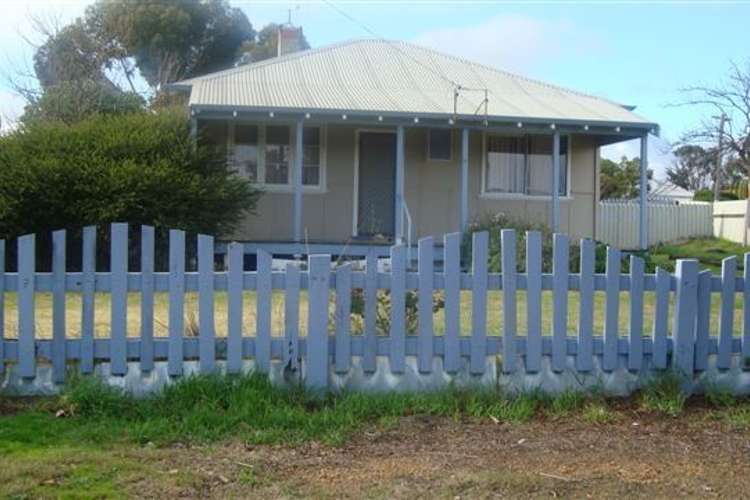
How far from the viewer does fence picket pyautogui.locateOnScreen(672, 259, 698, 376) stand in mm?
6273

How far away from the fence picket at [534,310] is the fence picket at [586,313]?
0.98 feet

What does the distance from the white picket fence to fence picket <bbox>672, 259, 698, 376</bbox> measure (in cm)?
1724

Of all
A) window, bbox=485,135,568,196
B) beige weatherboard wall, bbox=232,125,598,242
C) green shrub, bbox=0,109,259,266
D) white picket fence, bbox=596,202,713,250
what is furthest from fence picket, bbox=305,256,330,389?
white picket fence, bbox=596,202,713,250

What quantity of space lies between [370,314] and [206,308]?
43.2 inches

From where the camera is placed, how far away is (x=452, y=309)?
605cm

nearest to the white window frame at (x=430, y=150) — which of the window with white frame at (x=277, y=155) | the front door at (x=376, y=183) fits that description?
the front door at (x=376, y=183)

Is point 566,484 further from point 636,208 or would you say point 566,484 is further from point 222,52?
point 222,52

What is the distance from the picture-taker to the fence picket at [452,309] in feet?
19.8

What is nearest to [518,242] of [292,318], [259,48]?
[292,318]

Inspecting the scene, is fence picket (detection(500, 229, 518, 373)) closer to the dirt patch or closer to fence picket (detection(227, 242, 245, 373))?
the dirt patch

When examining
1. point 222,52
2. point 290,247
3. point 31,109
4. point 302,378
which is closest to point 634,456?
point 302,378

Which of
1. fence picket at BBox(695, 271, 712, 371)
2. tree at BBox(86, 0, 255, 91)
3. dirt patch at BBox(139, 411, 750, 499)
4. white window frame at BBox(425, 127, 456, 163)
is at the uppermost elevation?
tree at BBox(86, 0, 255, 91)

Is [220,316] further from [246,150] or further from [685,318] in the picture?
[246,150]

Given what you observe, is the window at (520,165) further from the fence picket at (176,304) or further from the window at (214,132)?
the fence picket at (176,304)
